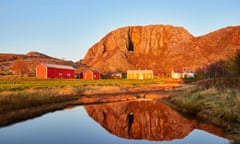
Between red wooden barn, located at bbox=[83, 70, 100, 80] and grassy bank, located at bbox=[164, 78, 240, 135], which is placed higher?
red wooden barn, located at bbox=[83, 70, 100, 80]

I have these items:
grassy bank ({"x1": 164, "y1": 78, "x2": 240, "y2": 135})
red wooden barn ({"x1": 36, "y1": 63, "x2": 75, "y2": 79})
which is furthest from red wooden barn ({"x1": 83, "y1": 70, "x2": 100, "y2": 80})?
grassy bank ({"x1": 164, "y1": 78, "x2": 240, "y2": 135})

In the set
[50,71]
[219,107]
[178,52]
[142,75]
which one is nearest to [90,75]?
[50,71]

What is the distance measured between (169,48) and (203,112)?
165m

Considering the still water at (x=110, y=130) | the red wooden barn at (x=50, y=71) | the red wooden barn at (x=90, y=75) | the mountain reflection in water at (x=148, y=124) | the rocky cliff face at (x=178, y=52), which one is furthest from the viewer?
the rocky cliff face at (x=178, y=52)

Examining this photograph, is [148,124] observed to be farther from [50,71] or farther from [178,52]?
[178,52]

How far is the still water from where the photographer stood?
12266 mm

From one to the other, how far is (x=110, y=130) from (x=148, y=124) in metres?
2.70

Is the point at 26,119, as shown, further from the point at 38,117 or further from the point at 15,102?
the point at 15,102

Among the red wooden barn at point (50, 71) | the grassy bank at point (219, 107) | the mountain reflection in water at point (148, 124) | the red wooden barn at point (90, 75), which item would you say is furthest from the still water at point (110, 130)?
the red wooden barn at point (90, 75)

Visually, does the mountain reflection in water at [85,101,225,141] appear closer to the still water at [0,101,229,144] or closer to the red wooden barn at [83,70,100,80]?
the still water at [0,101,229,144]

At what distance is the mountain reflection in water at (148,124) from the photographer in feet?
44.6

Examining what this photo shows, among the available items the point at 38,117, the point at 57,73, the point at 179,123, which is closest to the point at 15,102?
the point at 38,117

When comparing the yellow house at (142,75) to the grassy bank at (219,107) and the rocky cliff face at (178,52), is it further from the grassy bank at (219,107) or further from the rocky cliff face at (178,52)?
the grassy bank at (219,107)

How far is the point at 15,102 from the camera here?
19891 mm
